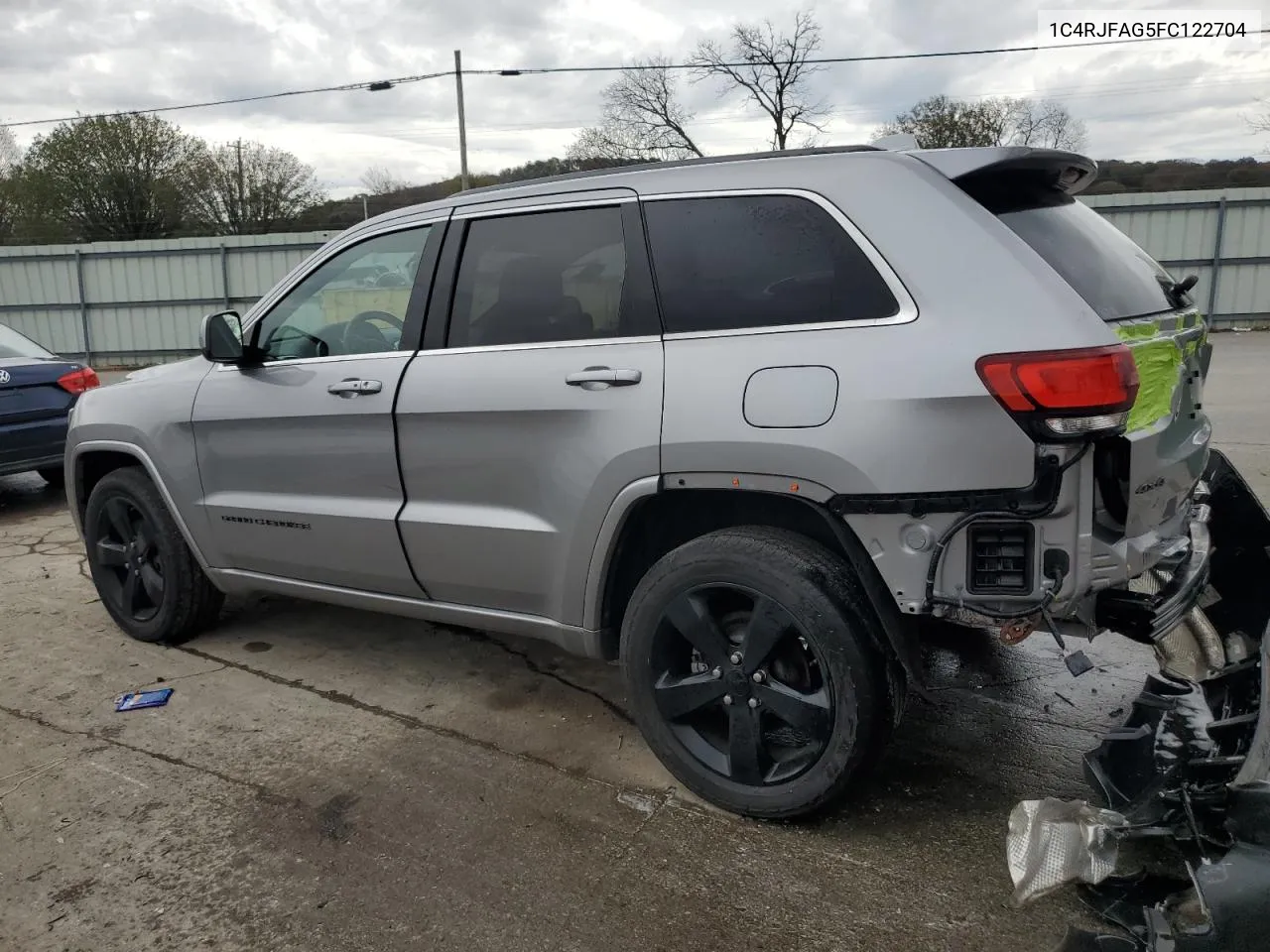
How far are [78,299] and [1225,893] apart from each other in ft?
73.1

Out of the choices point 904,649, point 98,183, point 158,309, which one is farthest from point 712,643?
point 98,183

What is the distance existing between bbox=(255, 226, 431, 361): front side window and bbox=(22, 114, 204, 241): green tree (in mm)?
32903

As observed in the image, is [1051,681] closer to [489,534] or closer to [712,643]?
[712,643]

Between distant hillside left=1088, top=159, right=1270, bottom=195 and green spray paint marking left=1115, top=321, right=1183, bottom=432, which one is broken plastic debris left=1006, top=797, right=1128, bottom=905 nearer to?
green spray paint marking left=1115, top=321, right=1183, bottom=432

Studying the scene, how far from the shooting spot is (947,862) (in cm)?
271

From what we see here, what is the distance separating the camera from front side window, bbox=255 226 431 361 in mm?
3631

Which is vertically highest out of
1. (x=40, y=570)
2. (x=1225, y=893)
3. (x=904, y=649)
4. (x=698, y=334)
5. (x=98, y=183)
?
(x=98, y=183)

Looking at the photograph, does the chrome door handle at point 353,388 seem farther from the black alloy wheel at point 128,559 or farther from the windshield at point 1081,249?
the windshield at point 1081,249

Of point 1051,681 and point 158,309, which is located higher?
point 158,309

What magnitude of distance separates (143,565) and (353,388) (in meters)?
1.80

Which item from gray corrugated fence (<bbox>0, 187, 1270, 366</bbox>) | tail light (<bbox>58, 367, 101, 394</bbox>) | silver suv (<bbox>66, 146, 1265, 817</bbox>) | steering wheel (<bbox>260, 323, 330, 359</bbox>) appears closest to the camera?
silver suv (<bbox>66, 146, 1265, 817</bbox>)

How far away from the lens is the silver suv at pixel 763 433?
2.44 meters

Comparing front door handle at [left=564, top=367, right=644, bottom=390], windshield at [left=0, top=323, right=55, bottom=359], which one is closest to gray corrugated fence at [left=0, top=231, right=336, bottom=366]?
windshield at [left=0, top=323, right=55, bottom=359]

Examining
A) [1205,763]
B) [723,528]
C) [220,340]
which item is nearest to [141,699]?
[220,340]
